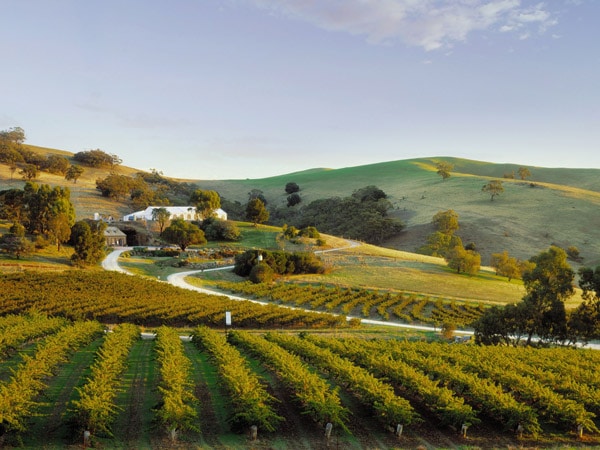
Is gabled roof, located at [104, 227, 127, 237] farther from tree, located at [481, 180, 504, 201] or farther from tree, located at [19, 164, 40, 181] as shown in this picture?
tree, located at [481, 180, 504, 201]

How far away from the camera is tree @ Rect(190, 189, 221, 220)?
348ft

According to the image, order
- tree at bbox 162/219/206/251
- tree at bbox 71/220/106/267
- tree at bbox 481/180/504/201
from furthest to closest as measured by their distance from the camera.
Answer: tree at bbox 481/180/504/201 < tree at bbox 162/219/206/251 < tree at bbox 71/220/106/267

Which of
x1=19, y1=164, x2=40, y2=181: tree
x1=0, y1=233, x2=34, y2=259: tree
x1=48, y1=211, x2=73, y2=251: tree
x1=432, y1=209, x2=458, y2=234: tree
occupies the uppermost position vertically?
x1=19, y1=164, x2=40, y2=181: tree

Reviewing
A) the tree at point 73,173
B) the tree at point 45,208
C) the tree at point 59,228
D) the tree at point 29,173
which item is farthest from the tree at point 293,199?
the tree at point 59,228

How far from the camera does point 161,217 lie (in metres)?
96.0

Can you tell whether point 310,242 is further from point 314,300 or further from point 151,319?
point 151,319

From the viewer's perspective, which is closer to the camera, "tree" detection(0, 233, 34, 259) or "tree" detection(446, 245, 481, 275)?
"tree" detection(0, 233, 34, 259)

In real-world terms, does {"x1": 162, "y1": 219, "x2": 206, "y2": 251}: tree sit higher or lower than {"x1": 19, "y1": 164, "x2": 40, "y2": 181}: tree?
lower

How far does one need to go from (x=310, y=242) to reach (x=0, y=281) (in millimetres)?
53841

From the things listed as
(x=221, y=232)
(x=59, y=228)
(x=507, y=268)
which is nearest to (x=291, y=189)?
(x=221, y=232)

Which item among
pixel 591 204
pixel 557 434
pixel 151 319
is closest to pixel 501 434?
pixel 557 434

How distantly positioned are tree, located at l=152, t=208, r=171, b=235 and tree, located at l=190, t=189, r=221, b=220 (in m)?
8.46

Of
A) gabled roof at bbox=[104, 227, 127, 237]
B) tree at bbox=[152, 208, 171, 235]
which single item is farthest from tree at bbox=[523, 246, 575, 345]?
tree at bbox=[152, 208, 171, 235]

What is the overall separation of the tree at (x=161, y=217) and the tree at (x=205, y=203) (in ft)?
27.8
